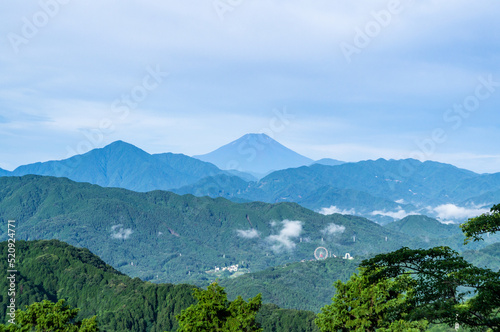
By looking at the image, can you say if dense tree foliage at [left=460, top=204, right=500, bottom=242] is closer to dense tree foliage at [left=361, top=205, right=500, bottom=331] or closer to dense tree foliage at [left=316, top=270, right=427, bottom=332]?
dense tree foliage at [left=361, top=205, right=500, bottom=331]

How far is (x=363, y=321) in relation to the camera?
115ft

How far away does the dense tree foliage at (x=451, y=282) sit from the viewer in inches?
828

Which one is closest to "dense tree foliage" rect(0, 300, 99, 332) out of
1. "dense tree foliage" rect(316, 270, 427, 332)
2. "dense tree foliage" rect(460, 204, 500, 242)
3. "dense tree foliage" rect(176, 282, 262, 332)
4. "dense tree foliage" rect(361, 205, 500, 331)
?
"dense tree foliage" rect(176, 282, 262, 332)

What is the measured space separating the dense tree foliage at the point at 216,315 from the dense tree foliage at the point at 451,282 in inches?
615

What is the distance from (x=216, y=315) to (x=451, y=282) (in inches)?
864

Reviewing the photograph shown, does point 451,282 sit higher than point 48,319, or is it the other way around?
point 451,282

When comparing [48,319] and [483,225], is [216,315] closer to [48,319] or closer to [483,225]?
[48,319]

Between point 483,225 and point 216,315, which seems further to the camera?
point 216,315

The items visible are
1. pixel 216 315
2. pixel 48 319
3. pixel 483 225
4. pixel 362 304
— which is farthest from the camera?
pixel 48 319

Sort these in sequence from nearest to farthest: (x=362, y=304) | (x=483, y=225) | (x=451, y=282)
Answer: (x=451, y=282) < (x=483, y=225) < (x=362, y=304)

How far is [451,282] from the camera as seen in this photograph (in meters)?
22.2

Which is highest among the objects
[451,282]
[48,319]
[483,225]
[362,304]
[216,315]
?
[483,225]

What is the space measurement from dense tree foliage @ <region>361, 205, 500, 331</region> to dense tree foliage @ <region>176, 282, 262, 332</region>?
1561 cm

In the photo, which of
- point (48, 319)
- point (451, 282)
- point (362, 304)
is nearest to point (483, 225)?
point (451, 282)
